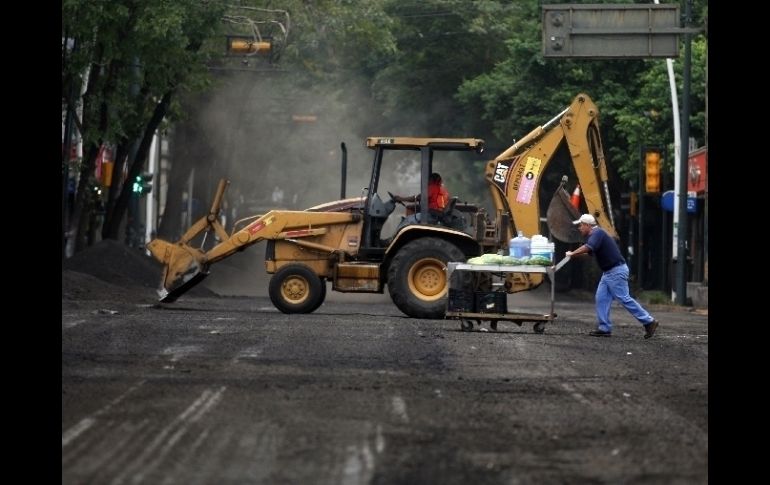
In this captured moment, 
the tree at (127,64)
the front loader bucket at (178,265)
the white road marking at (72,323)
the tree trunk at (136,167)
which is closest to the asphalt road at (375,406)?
the white road marking at (72,323)

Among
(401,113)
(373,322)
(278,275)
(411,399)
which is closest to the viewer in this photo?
(411,399)

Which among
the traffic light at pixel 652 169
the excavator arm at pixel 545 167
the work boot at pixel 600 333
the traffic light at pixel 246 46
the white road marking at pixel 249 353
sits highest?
the traffic light at pixel 246 46

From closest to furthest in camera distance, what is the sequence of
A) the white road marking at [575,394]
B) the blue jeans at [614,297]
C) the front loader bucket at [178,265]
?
1. the white road marking at [575,394]
2. the blue jeans at [614,297]
3. the front loader bucket at [178,265]

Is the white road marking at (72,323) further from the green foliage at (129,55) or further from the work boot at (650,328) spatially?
the green foliage at (129,55)

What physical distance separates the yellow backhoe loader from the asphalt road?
3.96 m

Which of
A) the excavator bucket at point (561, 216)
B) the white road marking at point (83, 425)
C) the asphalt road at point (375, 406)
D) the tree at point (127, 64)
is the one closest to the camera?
the asphalt road at point (375, 406)

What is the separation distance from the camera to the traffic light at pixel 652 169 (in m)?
44.4

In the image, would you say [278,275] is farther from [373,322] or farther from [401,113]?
[401,113]

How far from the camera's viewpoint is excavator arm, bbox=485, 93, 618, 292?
2856 cm

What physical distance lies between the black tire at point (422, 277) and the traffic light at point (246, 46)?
46.0 feet

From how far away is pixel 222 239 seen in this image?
29.7 meters
